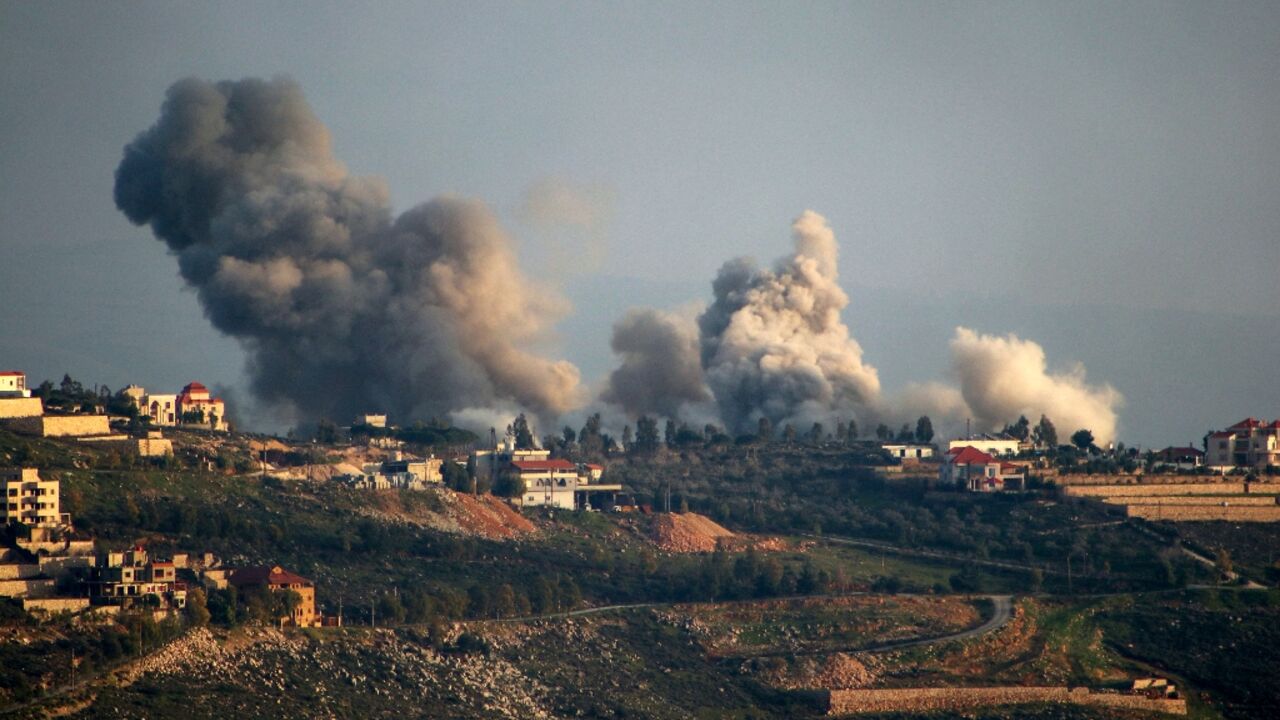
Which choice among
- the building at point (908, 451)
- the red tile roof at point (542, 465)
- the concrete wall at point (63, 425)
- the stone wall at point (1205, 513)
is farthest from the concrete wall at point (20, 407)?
the stone wall at point (1205, 513)

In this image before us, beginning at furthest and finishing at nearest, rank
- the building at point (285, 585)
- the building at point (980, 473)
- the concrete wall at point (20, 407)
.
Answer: the building at point (980, 473), the concrete wall at point (20, 407), the building at point (285, 585)

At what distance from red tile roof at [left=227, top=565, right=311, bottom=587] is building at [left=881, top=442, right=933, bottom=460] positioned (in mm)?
50814

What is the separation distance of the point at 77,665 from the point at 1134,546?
5310 centimetres

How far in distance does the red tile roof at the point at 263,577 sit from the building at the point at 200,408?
34.4 metres

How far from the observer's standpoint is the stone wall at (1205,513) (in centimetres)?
10894

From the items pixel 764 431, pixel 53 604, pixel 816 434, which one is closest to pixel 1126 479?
pixel 816 434

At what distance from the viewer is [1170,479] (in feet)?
380

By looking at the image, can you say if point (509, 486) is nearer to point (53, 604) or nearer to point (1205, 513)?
point (1205, 513)

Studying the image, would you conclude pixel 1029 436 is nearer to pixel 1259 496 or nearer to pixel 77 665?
pixel 1259 496

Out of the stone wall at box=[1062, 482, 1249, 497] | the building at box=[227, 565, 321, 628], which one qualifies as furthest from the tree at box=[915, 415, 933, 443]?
the building at box=[227, 565, 321, 628]

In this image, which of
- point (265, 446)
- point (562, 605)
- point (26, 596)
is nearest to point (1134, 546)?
point (562, 605)

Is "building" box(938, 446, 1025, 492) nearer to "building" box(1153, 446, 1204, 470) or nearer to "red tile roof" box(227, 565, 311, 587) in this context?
"building" box(1153, 446, 1204, 470)

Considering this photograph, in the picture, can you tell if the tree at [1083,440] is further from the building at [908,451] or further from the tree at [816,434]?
the tree at [816,434]

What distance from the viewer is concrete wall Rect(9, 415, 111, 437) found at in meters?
102
